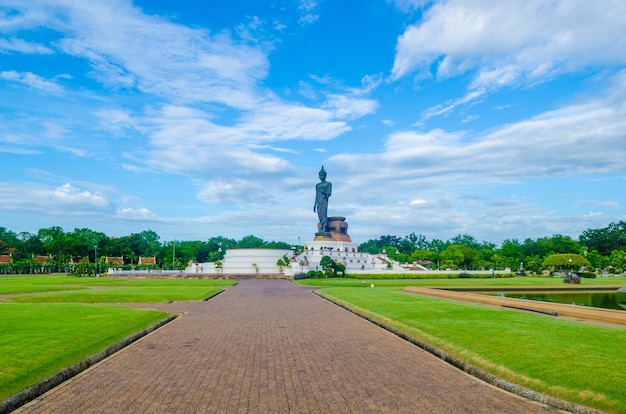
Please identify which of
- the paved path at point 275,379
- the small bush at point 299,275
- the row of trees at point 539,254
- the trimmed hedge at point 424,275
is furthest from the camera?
the row of trees at point 539,254

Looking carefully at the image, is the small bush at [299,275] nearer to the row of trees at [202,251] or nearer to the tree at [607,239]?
the row of trees at [202,251]

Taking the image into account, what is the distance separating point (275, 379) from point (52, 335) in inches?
262

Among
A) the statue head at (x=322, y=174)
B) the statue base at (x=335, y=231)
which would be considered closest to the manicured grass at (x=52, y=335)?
the statue base at (x=335, y=231)

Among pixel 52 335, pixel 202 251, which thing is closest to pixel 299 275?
pixel 52 335

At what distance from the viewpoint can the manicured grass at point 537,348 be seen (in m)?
7.81

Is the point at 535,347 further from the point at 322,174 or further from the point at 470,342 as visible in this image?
the point at 322,174

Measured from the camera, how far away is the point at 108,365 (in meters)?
10.4

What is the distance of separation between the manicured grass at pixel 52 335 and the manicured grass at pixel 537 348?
324 inches

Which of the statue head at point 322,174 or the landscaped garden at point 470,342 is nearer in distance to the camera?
the landscaped garden at point 470,342


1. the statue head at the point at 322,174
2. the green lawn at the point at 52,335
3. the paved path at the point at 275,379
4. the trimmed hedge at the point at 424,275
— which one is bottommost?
the paved path at the point at 275,379

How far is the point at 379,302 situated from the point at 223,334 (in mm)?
10264

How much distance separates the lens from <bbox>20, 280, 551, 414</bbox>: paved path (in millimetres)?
7457

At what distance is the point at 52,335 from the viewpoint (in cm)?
1223

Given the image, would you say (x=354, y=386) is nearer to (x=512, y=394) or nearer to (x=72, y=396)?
(x=512, y=394)
